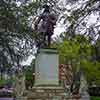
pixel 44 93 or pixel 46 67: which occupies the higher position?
pixel 46 67

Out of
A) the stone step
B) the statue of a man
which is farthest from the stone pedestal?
the statue of a man

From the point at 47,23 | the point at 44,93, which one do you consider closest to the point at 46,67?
the point at 44,93

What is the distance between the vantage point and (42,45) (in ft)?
55.1

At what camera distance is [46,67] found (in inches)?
625

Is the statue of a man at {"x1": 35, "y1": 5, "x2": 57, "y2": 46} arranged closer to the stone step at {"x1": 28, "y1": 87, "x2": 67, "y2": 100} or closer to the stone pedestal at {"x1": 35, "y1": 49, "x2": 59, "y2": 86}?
the stone pedestal at {"x1": 35, "y1": 49, "x2": 59, "y2": 86}

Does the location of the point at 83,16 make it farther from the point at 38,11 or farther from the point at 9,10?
the point at 38,11

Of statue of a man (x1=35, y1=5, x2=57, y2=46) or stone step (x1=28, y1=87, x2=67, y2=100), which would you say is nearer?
stone step (x1=28, y1=87, x2=67, y2=100)

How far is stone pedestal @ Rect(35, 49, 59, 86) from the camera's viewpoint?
15.8 meters

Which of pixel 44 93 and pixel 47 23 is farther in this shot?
pixel 47 23

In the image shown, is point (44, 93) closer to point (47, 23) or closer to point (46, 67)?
point (46, 67)

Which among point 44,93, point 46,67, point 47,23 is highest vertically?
point 47,23

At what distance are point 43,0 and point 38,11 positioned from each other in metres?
0.98

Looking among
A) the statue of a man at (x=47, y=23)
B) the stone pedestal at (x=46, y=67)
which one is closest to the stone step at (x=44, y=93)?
the stone pedestal at (x=46, y=67)

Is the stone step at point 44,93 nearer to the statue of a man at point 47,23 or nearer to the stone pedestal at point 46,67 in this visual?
the stone pedestal at point 46,67
